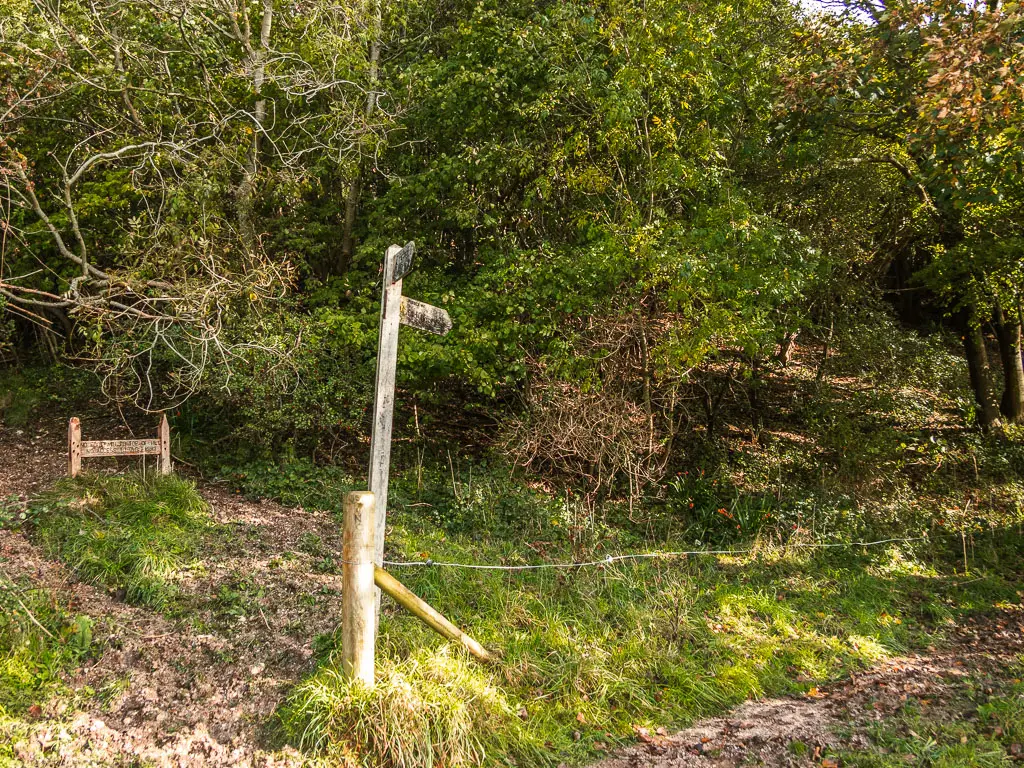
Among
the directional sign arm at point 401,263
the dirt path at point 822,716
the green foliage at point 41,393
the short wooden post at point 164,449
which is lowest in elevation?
the dirt path at point 822,716

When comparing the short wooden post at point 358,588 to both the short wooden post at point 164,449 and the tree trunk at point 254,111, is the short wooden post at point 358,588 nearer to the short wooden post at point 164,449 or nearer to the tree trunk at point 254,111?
the short wooden post at point 164,449

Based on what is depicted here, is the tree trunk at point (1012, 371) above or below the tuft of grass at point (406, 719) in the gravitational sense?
above

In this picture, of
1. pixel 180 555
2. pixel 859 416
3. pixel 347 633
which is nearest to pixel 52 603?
pixel 180 555

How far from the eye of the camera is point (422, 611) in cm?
400

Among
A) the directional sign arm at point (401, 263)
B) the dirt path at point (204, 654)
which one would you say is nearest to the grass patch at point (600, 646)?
Result: the dirt path at point (204, 654)

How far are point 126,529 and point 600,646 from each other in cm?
447

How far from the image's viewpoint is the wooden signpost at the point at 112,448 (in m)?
7.47

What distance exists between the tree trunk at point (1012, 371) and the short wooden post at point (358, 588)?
12000mm

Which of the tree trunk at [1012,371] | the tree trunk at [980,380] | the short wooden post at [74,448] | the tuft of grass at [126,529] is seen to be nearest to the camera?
the tuft of grass at [126,529]

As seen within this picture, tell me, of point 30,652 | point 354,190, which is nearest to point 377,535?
point 30,652

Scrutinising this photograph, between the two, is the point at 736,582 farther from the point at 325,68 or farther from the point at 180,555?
the point at 325,68

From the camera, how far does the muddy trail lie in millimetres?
A: 3826

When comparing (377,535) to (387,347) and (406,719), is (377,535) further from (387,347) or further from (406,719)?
(387,347)

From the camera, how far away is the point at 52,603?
15.8 ft
